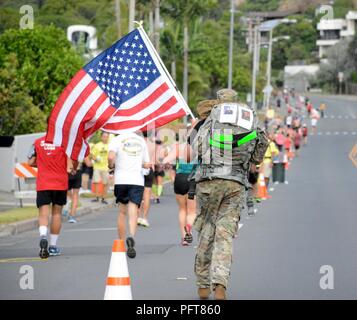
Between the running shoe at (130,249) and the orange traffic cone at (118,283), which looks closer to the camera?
the orange traffic cone at (118,283)

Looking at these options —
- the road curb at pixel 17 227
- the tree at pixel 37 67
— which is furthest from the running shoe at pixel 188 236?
the tree at pixel 37 67

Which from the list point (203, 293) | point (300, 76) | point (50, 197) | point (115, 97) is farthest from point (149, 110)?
point (300, 76)

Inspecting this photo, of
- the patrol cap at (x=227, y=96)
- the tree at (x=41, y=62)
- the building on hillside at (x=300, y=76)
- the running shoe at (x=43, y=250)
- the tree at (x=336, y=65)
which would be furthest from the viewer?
the building on hillside at (x=300, y=76)

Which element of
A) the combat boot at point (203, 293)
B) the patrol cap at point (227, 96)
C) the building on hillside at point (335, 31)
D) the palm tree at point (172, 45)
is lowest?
the combat boot at point (203, 293)

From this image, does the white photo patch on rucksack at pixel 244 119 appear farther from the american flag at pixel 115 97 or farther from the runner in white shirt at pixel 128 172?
the runner in white shirt at pixel 128 172

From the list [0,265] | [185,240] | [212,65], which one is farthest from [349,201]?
[212,65]

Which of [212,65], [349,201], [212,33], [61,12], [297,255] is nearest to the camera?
[297,255]

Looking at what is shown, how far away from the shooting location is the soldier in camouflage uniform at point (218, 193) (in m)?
10.8

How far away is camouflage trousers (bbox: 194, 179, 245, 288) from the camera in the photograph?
1068 centimetres

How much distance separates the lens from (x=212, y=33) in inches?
4181

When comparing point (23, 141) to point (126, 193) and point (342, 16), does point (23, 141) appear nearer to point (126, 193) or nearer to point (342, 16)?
point (126, 193)

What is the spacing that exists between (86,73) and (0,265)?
261 centimetres

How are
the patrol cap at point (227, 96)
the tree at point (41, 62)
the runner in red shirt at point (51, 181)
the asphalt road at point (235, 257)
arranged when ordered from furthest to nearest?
the tree at point (41, 62), the runner in red shirt at point (51, 181), the asphalt road at point (235, 257), the patrol cap at point (227, 96)
